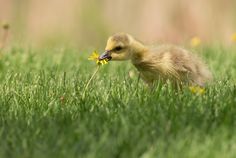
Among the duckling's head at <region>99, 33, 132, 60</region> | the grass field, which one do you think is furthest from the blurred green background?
the duckling's head at <region>99, 33, 132, 60</region>

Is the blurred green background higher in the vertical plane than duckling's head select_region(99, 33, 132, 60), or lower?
higher

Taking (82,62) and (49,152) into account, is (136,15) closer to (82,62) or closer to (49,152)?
(82,62)

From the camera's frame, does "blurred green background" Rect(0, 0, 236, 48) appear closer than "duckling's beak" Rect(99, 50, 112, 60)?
No

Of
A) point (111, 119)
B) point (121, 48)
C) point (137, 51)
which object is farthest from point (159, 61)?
point (111, 119)

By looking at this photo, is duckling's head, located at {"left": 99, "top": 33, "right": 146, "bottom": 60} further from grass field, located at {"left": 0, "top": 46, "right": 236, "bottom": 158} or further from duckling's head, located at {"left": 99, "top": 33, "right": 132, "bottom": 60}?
grass field, located at {"left": 0, "top": 46, "right": 236, "bottom": 158}

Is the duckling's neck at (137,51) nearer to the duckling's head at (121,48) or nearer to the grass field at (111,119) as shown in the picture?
the duckling's head at (121,48)

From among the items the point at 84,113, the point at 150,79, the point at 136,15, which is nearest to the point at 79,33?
the point at 136,15
